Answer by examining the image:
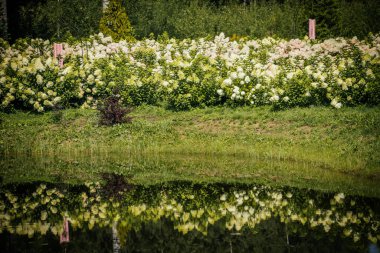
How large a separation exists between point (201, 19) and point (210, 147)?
13.8 metres

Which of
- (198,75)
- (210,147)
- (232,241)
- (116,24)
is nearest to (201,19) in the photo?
(116,24)

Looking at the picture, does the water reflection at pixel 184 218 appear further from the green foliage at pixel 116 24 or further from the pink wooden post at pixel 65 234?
the green foliage at pixel 116 24

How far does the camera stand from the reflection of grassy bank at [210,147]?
37.4 feet

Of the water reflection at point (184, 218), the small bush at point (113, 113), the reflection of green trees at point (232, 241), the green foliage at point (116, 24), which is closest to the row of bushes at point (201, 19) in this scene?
the green foliage at point (116, 24)

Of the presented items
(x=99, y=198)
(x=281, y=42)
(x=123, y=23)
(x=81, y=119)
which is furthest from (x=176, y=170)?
(x=123, y=23)

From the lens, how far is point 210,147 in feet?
44.1

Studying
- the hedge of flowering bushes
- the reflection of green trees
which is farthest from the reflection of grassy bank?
the reflection of green trees

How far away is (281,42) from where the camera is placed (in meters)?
18.6

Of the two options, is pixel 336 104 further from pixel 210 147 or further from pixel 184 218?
pixel 184 218

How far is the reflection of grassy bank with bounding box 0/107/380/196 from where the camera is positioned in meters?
11.4

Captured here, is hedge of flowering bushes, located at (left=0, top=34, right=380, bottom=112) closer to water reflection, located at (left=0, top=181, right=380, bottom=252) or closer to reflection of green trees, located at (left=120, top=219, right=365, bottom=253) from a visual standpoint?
water reflection, located at (left=0, top=181, right=380, bottom=252)

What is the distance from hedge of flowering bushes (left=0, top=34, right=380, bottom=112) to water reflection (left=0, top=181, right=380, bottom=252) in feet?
15.4

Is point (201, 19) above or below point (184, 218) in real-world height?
above

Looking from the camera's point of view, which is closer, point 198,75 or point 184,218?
point 184,218
